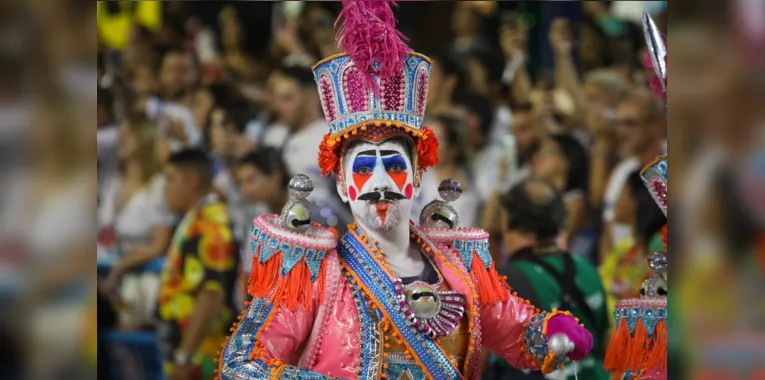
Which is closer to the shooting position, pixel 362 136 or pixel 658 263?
pixel 362 136

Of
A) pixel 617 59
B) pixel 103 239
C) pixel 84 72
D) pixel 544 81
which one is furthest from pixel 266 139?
pixel 84 72

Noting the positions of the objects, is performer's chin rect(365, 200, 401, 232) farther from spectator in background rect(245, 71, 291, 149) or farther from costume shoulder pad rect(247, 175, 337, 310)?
spectator in background rect(245, 71, 291, 149)

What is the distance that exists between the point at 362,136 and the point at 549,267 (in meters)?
1.56

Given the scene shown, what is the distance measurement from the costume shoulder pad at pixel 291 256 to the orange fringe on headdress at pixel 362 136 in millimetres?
109

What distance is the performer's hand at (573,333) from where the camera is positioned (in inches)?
107

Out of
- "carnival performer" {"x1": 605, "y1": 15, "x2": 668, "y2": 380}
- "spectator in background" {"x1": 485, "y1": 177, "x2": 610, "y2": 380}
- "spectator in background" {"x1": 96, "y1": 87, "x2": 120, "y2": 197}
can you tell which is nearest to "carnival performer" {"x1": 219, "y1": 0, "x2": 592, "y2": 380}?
"carnival performer" {"x1": 605, "y1": 15, "x2": 668, "y2": 380}

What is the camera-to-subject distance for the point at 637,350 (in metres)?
3.17

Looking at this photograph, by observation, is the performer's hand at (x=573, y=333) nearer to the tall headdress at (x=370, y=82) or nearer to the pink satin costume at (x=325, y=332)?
the pink satin costume at (x=325, y=332)

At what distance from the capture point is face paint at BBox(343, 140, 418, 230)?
8.88 feet

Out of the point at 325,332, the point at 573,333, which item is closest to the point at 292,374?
the point at 325,332

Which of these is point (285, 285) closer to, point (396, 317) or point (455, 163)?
point (396, 317)

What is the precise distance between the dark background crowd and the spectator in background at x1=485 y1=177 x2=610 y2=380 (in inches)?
1.7

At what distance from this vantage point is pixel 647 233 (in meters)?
4.12

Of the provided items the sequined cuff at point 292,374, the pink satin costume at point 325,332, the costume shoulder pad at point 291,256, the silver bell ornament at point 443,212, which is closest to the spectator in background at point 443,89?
the silver bell ornament at point 443,212
